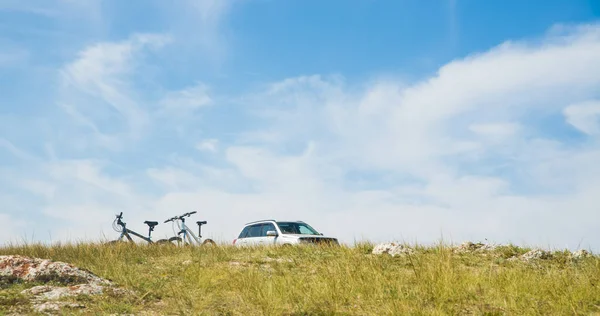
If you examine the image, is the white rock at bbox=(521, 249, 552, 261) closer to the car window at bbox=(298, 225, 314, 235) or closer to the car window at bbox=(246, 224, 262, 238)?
the car window at bbox=(298, 225, 314, 235)

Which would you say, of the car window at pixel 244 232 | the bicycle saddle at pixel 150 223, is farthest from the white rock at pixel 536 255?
the bicycle saddle at pixel 150 223

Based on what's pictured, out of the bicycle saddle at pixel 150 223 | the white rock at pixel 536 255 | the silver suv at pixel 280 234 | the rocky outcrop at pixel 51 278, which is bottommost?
the white rock at pixel 536 255

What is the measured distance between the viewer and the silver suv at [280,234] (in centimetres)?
1738

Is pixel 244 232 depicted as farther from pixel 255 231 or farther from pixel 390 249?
pixel 390 249

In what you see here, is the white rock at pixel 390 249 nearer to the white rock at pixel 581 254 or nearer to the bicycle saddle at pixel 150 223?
the white rock at pixel 581 254

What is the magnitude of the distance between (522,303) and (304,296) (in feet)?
10.1

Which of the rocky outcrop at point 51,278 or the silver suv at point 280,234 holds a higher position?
the silver suv at point 280,234

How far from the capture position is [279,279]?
30.9 feet

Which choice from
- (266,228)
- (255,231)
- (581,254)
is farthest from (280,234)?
(581,254)

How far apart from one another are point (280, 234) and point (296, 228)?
769 millimetres

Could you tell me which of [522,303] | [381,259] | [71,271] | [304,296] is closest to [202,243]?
[381,259]

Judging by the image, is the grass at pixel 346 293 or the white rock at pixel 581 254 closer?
the grass at pixel 346 293

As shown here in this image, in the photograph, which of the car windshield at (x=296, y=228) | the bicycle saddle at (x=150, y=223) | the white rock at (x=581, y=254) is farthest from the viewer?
the bicycle saddle at (x=150, y=223)

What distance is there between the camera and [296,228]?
18.5 m
